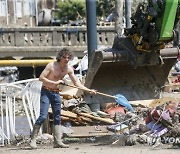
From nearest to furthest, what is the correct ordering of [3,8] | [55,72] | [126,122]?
[55,72], [126,122], [3,8]

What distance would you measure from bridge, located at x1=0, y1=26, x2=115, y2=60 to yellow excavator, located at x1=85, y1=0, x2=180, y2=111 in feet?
56.3

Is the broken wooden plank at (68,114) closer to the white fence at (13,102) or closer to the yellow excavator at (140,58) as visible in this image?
the yellow excavator at (140,58)

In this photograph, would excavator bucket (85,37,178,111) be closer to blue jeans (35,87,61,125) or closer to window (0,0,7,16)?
blue jeans (35,87,61,125)

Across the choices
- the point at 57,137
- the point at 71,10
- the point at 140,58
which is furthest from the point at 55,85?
the point at 71,10

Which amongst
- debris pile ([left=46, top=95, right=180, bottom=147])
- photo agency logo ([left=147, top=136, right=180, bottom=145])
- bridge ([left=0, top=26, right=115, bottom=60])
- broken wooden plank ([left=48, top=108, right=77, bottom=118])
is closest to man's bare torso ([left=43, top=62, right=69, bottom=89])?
debris pile ([left=46, top=95, right=180, bottom=147])

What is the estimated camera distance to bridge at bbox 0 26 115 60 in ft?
102

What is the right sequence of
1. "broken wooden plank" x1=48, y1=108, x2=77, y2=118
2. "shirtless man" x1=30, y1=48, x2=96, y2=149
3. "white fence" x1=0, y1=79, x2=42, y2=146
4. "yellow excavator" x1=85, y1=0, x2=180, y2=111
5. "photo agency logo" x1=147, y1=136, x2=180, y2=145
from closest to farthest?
1. "photo agency logo" x1=147, y1=136, x2=180, y2=145
2. "shirtless man" x1=30, y1=48, x2=96, y2=149
3. "yellow excavator" x1=85, y1=0, x2=180, y2=111
4. "white fence" x1=0, y1=79, x2=42, y2=146
5. "broken wooden plank" x1=48, y1=108, x2=77, y2=118

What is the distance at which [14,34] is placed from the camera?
31.3 metres

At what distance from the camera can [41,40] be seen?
104 feet

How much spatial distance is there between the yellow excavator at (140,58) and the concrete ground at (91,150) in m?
1.94

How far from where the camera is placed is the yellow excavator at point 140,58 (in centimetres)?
1152

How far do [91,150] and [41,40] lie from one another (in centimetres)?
2179

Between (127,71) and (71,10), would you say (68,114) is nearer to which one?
(127,71)

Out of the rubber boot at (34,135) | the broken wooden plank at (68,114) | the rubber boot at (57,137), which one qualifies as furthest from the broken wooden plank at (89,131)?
the rubber boot at (34,135)
